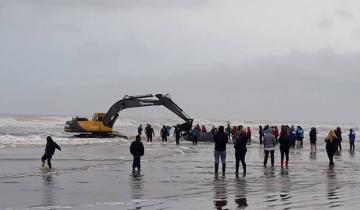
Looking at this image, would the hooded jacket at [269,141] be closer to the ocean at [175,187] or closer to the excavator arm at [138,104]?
the ocean at [175,187]

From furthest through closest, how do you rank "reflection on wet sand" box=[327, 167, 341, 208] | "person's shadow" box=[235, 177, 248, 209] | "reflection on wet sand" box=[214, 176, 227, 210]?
"reflection on wet sand" box=[327, 167, 341, 208]
"reflection on wet sand" box=[214, 176, 227, 210]
"person's shadow" box=[235, 177, 248, 209]

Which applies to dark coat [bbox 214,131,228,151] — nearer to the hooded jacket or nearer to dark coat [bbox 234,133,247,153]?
dark coat [bbox 234,133,247,153]

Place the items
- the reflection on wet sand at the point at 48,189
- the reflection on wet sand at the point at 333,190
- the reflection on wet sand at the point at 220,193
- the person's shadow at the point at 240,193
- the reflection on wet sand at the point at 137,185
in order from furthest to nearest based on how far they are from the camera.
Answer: the reflection on wet sand at the point at 137,185 < the reflection on wet sand at the point at 48,189 < the reflection on wet sand at the point at 333,190 < the reflection on wet sand at the point at 220,193 < the person's shadow at the point at 240,193

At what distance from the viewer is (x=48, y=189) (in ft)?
56.5

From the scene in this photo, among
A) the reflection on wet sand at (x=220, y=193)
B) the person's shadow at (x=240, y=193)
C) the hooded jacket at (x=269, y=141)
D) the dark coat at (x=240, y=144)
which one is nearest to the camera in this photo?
the person's shadow at (x=240, y=193)

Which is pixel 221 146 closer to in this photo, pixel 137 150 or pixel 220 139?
pixel 220 139

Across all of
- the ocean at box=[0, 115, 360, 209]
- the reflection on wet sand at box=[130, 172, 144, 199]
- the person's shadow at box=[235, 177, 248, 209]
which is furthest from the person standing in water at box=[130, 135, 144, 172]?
the person's shadow at box=[235, 177, 248, 209]

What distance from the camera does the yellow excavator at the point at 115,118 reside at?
55125 millimetres

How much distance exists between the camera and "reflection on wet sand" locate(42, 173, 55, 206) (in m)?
14.4

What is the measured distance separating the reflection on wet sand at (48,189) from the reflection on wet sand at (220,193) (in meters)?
3.66

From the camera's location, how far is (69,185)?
1825cm

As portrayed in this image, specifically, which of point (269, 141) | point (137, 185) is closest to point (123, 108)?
point (269, 141)

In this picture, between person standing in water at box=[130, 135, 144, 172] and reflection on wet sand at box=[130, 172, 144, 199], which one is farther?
person standing in water at box=[130, 135, 144, 172]

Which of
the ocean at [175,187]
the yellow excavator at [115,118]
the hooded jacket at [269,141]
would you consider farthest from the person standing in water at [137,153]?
the yellow excavator at [115,118]
